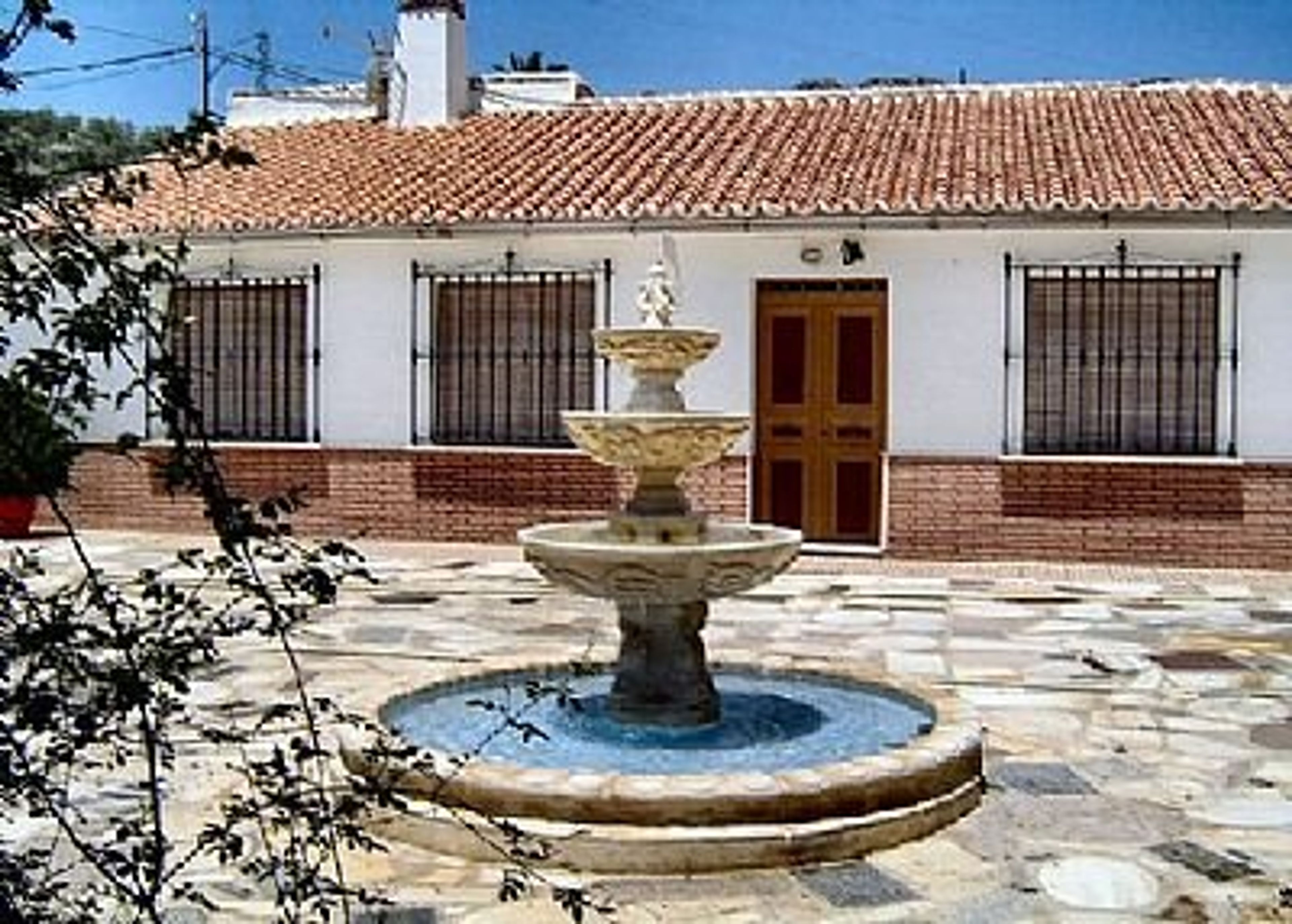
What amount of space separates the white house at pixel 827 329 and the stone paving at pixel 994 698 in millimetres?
734

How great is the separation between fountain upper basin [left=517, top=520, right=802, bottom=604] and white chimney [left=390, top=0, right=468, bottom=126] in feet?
46.8

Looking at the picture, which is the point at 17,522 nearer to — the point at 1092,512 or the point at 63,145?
the point at 1092,512

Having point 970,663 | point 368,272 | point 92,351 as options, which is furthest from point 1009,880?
point 368,272

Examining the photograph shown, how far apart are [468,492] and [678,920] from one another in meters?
11.3

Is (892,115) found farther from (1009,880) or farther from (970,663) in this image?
(1009,880)

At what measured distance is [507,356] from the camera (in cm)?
1591

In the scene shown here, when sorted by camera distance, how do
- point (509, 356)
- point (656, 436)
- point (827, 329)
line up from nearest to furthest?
1. point (656, 436)
2. point (827, 329)
3. point (509, 356)

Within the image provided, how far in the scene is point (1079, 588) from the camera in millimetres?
12758

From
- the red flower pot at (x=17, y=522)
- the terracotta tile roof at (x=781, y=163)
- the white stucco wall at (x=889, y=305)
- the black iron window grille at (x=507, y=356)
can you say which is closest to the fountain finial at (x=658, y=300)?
the white stucco wall at (x=889, y=305)

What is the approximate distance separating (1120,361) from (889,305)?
2216mm

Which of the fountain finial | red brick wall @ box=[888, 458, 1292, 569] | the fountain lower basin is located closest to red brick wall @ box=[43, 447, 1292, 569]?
red brick wall @ box=[888, 458, 1292, 569]

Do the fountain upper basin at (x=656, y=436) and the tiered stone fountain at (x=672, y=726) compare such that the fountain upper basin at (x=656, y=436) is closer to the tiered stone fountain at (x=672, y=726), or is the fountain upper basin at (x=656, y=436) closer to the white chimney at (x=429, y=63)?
the tiered stone fountain at (x=672, y=726)

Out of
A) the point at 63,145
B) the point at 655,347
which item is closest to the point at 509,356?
the point at 655,347

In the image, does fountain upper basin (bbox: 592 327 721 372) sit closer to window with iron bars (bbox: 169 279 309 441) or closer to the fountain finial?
the fountain finial
